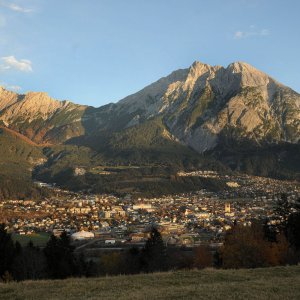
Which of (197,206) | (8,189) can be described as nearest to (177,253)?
(197,206)

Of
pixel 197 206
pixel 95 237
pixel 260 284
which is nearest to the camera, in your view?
pixel 260 284

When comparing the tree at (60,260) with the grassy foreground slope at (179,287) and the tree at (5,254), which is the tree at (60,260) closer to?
the tree at (5,254)

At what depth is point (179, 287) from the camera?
22047 mm

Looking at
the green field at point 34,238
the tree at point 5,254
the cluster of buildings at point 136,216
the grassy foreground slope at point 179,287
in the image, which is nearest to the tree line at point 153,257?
the tree at point 5,254

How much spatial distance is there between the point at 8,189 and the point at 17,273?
523ft

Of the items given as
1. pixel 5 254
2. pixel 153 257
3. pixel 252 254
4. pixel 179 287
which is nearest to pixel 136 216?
pixel 153 257

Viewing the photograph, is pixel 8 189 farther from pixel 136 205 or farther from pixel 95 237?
pixel 95 237

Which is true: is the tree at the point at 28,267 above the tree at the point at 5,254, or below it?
below

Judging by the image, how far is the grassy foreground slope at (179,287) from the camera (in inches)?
778

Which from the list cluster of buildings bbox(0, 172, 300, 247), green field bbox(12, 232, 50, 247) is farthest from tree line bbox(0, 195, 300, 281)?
green field bbox(12, 232, 50, 247)

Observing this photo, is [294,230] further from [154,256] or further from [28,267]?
[28,267]

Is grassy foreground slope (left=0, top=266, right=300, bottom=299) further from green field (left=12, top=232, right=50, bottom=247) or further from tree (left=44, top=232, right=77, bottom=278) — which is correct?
green field (left=12, top=232, right=50, bottom=247)

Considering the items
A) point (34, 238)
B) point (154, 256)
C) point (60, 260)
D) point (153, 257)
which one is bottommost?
point (34, 238)

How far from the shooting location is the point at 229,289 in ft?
68.0
